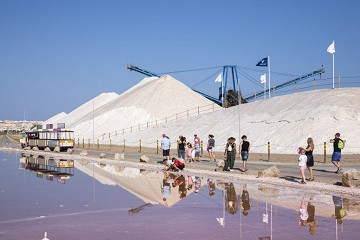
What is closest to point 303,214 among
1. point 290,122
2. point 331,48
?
point 290,122

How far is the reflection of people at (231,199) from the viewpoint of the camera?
13689 millimetres

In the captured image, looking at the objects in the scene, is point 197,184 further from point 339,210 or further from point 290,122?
point 290,122

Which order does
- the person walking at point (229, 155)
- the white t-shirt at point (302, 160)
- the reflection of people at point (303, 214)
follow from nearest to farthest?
the reflection of people at point (303, 214) < the white t-shirt at point (302, 160) < the person walking at point (229, 155)

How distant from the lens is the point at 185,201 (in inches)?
606

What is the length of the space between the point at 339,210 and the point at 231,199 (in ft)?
11.0

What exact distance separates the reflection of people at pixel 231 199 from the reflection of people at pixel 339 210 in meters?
2.47

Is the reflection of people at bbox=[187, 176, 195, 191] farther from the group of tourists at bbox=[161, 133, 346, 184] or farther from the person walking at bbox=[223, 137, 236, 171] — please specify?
the group of tourists at bbox=[161, 133, 346, 184]

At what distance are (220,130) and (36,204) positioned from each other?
41347mm

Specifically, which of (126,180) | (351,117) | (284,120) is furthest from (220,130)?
(126,180)

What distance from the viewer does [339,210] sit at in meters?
13.4

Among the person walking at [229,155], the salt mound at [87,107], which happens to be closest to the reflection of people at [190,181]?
the person walking at [229,155]

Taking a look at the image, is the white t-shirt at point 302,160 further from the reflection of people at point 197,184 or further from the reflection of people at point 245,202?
→ the reflection of people at point 197,184

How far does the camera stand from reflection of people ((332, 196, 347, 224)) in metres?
12.2

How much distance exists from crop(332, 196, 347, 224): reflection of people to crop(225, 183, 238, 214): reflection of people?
2.47 meters
